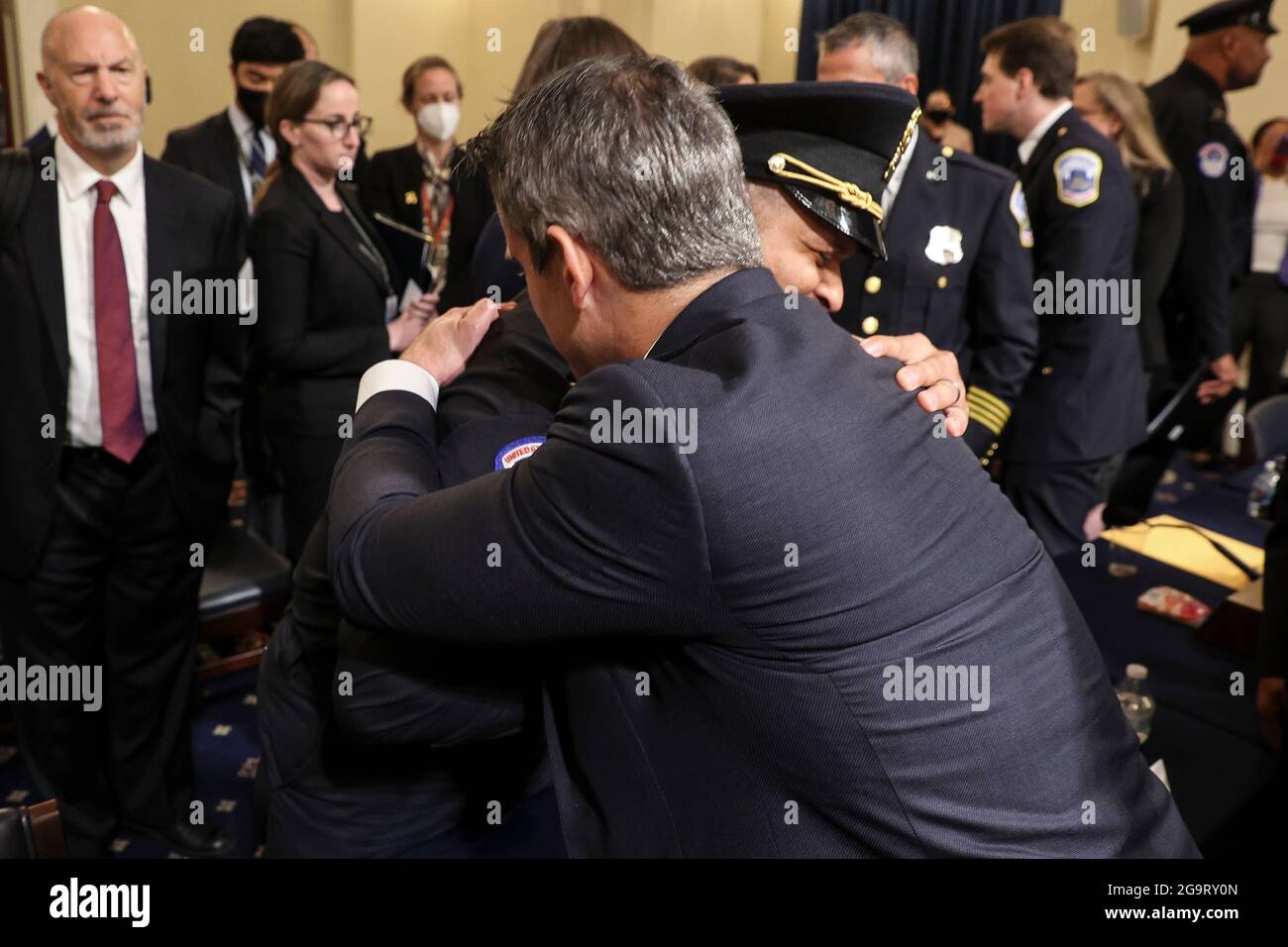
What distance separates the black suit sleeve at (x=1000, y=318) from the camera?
2418 millimetres

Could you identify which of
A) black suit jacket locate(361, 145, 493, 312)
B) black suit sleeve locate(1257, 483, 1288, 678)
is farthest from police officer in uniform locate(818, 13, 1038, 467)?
black suit jacket locate(361, 145, 493, 312)

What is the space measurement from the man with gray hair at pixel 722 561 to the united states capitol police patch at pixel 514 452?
0.23 feet

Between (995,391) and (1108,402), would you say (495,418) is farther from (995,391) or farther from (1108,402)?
(1108,402)

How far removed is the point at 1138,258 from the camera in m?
3.94

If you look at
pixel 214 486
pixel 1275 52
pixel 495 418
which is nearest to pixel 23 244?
pixel 214 486

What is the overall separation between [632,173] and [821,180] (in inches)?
21.1

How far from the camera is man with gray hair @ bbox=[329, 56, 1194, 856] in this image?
0.86m

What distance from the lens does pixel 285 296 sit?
8.44 feet

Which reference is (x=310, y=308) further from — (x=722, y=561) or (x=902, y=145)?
(x=722, y=561)

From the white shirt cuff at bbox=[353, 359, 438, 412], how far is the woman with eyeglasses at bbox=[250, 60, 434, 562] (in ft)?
4.65

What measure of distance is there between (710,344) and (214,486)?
5.40 ft

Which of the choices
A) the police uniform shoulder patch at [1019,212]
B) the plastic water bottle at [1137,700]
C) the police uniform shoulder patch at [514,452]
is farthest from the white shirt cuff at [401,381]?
the police uniform shoulder patch at [1019,212]

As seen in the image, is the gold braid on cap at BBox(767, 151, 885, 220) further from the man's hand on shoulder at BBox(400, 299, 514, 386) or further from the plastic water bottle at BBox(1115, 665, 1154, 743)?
the plastic water bottle at BBox(1115, 665, 1154, 743)

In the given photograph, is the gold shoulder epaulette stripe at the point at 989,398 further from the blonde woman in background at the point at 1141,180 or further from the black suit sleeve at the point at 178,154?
the black suit sleeve at the point at 178,154
